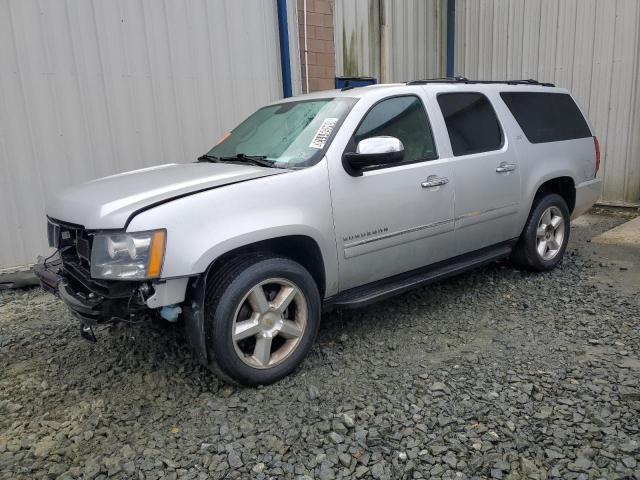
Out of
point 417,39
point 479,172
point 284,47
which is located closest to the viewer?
point 479,172

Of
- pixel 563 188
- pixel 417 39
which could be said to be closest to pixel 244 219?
pixel 563 188

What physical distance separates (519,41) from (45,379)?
29.0ft

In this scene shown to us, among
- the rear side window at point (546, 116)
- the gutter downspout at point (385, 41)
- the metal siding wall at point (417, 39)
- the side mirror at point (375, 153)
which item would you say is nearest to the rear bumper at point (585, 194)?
the rear side window at point (546, 116)

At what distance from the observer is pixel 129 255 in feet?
9.30

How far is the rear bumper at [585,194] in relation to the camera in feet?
17.9

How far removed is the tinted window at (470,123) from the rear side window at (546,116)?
344 mm

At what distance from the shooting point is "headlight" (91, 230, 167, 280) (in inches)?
110

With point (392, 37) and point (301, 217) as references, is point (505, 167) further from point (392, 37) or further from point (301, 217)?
point (392, 37)

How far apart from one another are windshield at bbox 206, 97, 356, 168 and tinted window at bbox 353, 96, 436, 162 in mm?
204

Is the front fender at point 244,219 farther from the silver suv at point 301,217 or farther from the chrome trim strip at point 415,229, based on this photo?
the chrome trim strip at point 415,229

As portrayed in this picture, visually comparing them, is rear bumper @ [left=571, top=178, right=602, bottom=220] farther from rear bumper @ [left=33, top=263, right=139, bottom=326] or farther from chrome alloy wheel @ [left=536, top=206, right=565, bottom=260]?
rear bumper @ [left=33, top=263, right=139, bottom=326]

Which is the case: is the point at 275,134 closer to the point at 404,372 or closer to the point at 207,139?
the point at 404,372

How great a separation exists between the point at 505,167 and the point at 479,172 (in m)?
0.37

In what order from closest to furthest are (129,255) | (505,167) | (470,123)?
(129,255) < (470,123) < (505,167)
